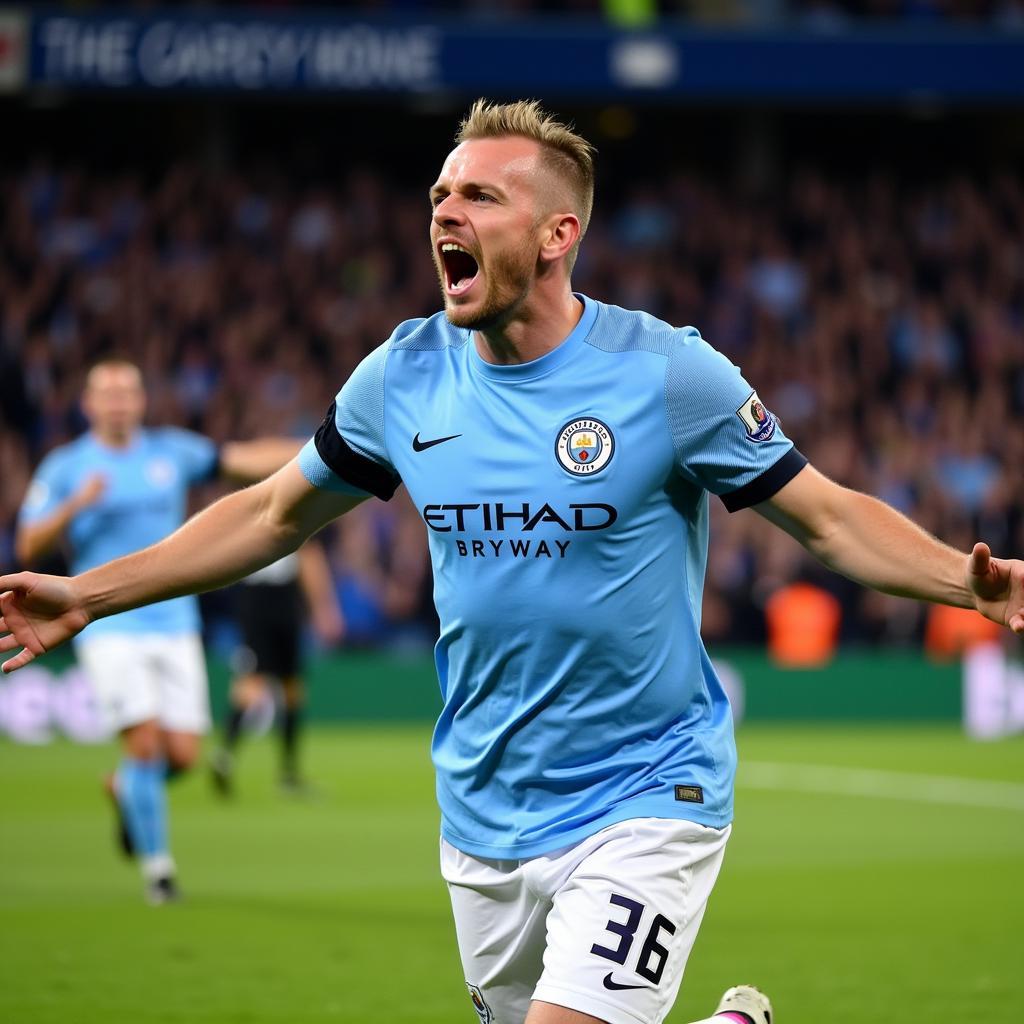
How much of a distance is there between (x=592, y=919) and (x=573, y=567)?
81 centimetres

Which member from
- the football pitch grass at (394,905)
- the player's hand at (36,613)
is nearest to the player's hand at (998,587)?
the player's hand at (36,613)

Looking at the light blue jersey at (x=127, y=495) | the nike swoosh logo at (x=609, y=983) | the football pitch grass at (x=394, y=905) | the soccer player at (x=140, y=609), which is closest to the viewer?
the nike swoosh logo at (x=609, y=983)

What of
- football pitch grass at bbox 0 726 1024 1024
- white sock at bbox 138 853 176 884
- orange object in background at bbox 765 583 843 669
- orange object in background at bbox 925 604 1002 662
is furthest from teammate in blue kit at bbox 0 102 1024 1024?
orange object in background at bbox 925 604 1002 662

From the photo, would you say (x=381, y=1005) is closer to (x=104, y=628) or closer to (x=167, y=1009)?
(x=167, y=1009)

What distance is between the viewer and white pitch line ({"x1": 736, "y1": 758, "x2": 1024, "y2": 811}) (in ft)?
51.6

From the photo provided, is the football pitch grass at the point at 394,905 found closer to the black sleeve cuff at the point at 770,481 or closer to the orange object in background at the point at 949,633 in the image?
the black sleeve cuff at the point at 770,481

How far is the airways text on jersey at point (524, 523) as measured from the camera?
4.48m

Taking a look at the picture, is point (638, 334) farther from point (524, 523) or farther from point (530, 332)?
point (524, 523)

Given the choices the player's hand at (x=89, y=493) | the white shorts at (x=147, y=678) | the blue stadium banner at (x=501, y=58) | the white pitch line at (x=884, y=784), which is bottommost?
the white pitch line at (x=884, y=784)

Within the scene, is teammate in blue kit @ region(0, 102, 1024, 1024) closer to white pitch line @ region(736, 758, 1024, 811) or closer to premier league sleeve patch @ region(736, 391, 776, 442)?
premier league sleeve patch @ region(736, 391, 776, 442)

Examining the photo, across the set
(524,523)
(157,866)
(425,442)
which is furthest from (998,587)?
(157,866)

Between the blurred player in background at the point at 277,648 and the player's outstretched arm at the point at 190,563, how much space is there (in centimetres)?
1080

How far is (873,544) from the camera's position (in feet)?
14.9

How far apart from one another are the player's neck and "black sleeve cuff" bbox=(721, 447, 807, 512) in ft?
1.87
